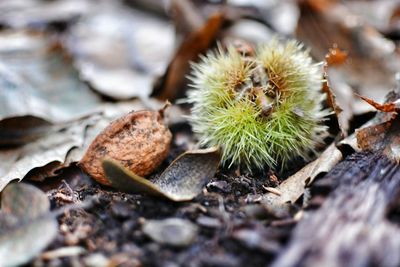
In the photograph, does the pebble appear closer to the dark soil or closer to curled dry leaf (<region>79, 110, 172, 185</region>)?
the dark soil

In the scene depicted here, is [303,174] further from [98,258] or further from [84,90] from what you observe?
[84,90]

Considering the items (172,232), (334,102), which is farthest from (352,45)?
(172,232)

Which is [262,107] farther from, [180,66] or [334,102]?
[180,66]

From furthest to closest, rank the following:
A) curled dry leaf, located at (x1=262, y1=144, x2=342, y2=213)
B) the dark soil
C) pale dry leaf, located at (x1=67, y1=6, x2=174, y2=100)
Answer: pale dry leaf, located at (x1=67, y1=6, x2=174, y2=100), curled dry leaf, located at (x1=262, y1=144, x2=342, y2=213), the dark soil

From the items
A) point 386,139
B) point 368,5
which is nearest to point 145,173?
point 386,139

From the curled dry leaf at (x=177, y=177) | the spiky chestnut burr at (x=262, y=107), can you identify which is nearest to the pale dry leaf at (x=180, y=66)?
the spiky chestnut burr at (x=262, y=107)

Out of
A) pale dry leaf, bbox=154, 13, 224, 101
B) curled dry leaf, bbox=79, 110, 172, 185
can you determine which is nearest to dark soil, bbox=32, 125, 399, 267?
curled dry leaf, bbox=79, 110, 172, 185
